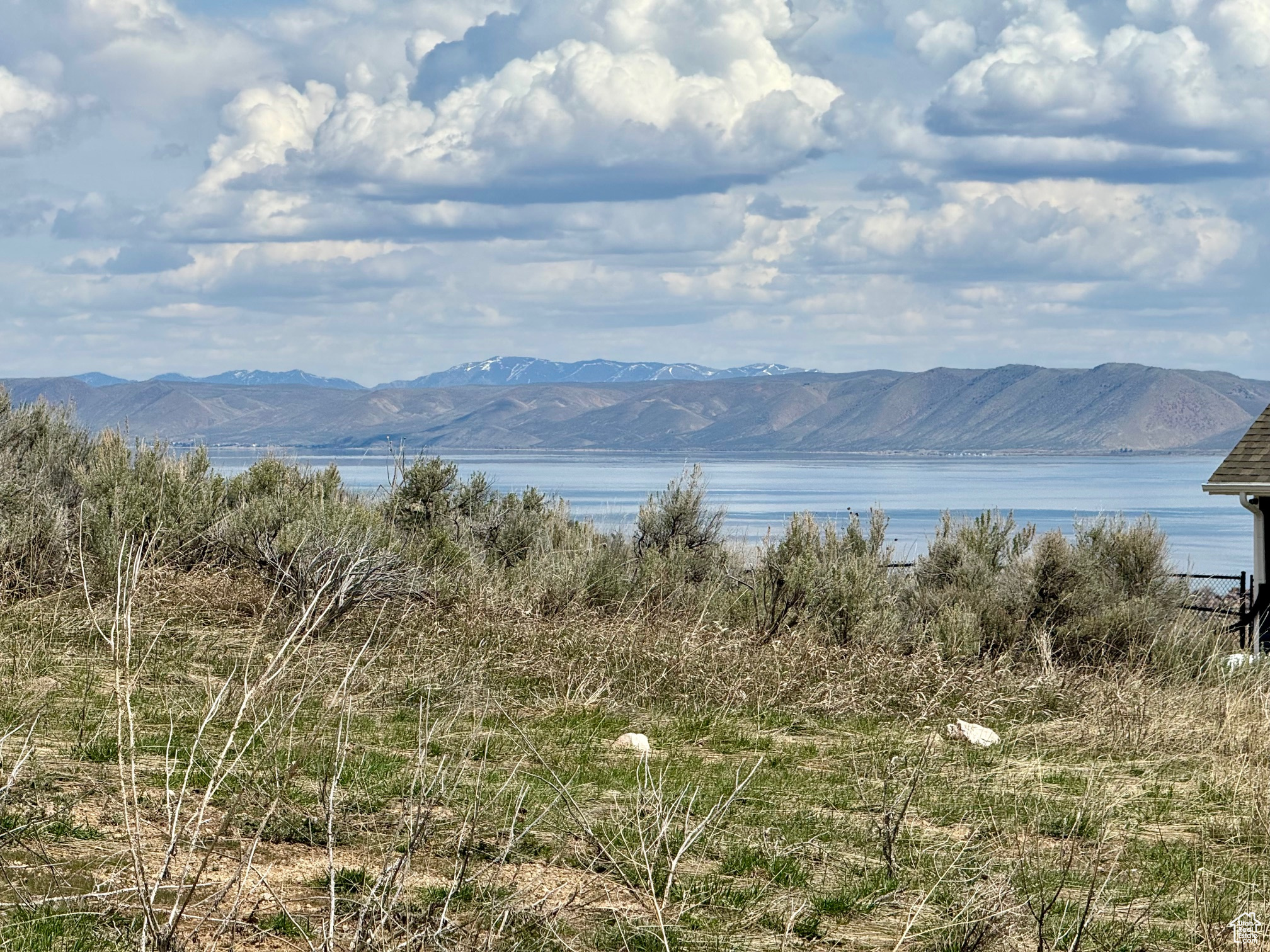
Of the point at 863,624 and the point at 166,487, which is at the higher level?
the point at 166,487

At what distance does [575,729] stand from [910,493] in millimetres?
92794

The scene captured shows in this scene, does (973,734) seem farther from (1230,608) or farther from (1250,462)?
(1230,608)

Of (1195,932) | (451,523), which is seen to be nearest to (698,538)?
(451,523)

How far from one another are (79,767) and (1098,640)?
42.7 ft

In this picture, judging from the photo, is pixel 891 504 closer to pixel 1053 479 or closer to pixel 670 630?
pixel 1053 479

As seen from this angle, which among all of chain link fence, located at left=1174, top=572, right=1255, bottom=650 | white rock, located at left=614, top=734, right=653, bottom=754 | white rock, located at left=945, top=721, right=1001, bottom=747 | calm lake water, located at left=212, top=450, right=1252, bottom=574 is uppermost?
white rock, located at left=614, top=734, right=653, bottom=754

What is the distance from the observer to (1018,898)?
591 cm

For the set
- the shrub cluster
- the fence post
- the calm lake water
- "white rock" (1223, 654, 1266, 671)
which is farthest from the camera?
the calm lake water

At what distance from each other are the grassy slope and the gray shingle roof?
5064 millimetres

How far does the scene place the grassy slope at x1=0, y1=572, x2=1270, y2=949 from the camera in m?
5.29

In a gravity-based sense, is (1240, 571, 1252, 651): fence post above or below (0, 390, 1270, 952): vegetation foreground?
below

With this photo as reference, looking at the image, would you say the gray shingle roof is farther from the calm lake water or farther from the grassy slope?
the grassy slope

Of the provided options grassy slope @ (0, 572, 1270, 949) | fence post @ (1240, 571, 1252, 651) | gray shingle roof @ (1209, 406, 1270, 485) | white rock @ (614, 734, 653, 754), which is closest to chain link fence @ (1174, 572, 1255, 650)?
fence post @ (1240, 571, 1252, 651)

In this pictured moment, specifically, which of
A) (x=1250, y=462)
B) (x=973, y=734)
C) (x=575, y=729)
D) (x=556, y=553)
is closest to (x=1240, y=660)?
(x=1250, y=462)
